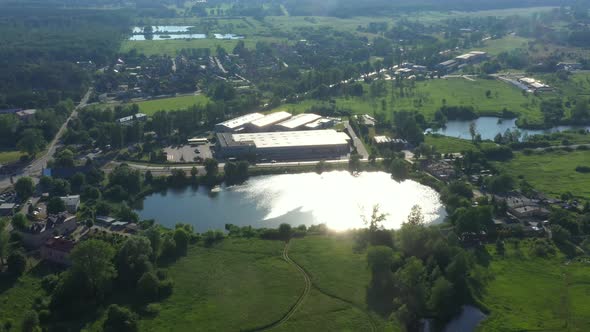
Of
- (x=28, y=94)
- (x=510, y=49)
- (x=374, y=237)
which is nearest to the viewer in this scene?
(x=374, y=237)

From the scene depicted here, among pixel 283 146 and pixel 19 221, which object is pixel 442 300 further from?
pixel 283 146

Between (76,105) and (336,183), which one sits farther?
(76,105)

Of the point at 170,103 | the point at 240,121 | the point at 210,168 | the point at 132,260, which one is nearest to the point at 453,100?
the point at 240,121

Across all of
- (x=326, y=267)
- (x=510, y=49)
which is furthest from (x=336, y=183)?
(x=510, y=49)

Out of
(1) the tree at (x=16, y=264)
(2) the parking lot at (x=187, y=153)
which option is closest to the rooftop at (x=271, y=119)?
(2) the parking lot at (x=187, y=153)

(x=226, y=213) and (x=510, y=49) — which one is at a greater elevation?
(x=510, y=49)

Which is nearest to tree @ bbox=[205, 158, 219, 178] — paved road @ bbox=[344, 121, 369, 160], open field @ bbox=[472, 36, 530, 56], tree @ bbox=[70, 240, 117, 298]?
paved road @ bbox=[344, 121, 369, 160]

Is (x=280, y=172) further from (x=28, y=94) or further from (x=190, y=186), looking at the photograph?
(x=28, y=94)
